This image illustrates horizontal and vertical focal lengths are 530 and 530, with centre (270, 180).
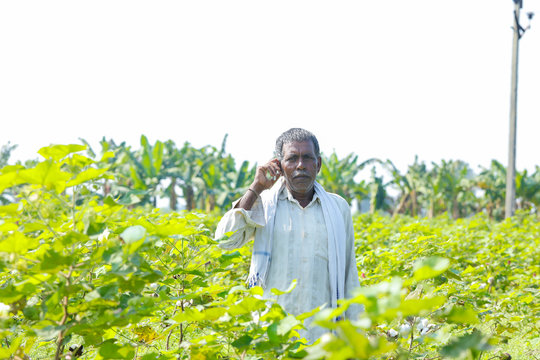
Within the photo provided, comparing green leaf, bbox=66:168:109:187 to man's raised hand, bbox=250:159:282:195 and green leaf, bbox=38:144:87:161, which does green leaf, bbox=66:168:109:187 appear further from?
man's raised hand, bbox=250:159:282:195

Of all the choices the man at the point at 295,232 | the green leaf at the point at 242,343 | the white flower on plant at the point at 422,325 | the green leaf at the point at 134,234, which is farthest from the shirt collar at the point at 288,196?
the green leaf at the point at 134,234

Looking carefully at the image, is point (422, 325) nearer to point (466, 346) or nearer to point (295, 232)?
point (295, 232)

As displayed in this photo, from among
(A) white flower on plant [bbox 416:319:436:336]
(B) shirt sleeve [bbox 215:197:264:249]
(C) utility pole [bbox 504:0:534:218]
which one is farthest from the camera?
(C) utility pole [bbox 504:0:534:218]

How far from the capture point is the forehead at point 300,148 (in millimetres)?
2391

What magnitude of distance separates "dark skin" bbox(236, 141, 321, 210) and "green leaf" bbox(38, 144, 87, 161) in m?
1.20

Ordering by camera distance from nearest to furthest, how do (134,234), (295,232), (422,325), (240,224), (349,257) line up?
1. (134,234)
2. (240,224)
3. (295,232)
4. (349,257)
5. (422,325)

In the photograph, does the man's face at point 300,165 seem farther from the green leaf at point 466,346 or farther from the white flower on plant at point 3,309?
the green leaf at point 466,346

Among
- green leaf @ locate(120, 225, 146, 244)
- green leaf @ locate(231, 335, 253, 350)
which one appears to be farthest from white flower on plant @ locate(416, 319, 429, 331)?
green leaf @ locate(120, 225, 146, 244)

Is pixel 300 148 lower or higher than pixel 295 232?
higher

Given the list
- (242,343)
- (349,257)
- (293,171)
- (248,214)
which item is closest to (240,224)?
(248,214)

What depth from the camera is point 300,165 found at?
240 centimetres

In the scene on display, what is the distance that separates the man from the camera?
2312mm

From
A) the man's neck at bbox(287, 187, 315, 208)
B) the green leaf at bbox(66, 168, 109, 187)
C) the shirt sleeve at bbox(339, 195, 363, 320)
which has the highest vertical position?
the green leaf at bbox(66, 168, 109, 187)

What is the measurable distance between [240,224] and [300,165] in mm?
387
